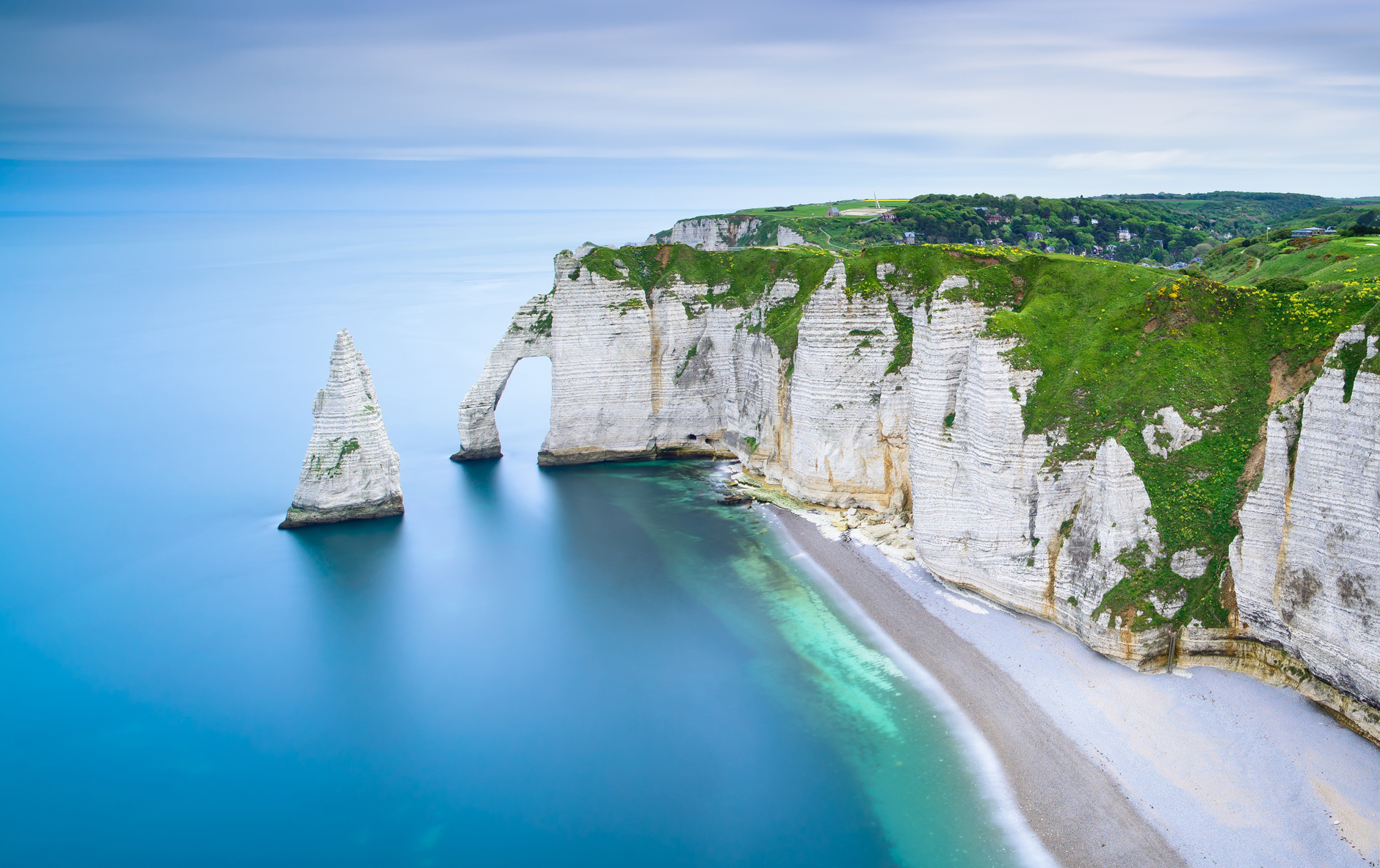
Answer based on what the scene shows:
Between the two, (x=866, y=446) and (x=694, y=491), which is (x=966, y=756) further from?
(x=694, y=491)

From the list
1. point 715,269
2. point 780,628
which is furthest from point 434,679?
point 715,269

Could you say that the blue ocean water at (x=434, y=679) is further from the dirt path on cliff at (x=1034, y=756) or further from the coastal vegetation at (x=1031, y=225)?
the coastal vegetation at (x=1031, y=225)

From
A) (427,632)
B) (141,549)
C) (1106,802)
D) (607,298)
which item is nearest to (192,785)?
(427,632)

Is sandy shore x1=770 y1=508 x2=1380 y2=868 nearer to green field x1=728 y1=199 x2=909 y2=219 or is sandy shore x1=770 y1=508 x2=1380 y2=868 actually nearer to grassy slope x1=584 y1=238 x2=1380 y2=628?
grassy slope x1=584 y1=238 x2=1380 y2=628

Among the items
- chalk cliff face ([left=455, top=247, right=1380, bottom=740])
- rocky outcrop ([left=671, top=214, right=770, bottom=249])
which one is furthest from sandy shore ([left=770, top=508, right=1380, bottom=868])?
rocky outcrop ([left=671, top=214, right=770, bottom=249])

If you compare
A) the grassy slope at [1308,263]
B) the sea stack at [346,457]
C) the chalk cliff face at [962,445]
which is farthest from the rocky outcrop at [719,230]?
the sea stack at [346,457]

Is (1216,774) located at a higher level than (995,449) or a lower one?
lower
